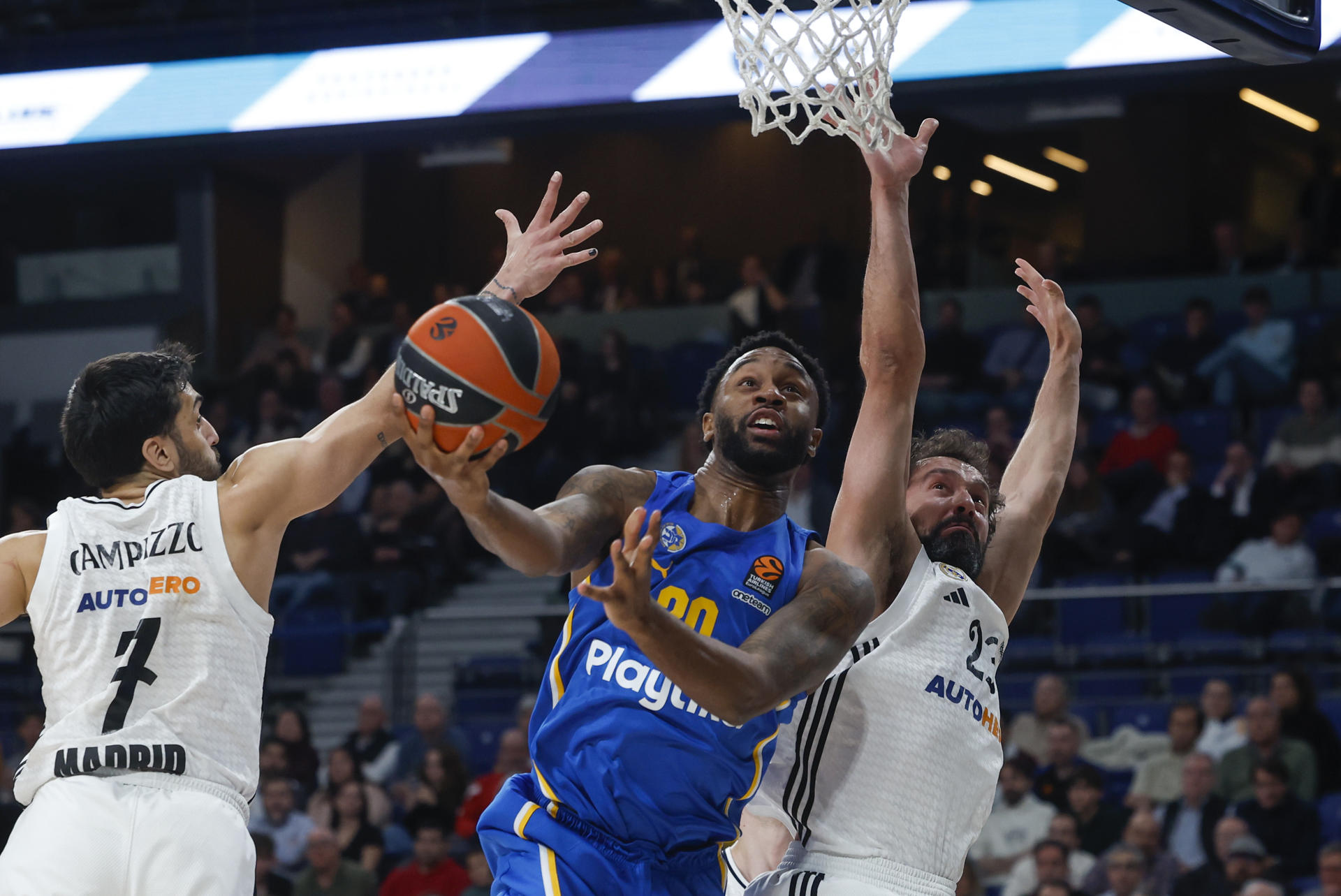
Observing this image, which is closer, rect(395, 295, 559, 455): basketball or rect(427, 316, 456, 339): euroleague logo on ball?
rect(395, 295, 559, 455): basketball

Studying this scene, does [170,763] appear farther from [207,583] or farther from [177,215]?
[177,215]

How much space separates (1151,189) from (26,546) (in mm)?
15132

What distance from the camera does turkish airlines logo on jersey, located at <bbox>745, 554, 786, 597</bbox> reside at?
12.4 ft

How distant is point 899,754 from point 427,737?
695 cm

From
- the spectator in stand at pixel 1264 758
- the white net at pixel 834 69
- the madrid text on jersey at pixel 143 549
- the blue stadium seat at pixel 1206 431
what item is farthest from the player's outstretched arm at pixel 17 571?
the blue stadium seat at pixel 1206 431

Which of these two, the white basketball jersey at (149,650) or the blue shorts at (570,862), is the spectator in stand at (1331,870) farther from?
the white basketball jersey at (149,650)

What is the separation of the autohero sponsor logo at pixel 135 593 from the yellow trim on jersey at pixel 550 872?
1013 mm

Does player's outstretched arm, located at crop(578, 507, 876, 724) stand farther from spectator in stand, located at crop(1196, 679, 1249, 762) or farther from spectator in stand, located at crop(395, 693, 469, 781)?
spectator in stand, located at crop(395, 693, 469, 781)

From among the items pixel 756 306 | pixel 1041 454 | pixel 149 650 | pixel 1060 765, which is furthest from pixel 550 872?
pixel 756 306

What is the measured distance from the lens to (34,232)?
1716 cm

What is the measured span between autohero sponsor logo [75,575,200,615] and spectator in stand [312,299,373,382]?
1101cm

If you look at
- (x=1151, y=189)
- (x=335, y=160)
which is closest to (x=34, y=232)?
(x=335, y=160)

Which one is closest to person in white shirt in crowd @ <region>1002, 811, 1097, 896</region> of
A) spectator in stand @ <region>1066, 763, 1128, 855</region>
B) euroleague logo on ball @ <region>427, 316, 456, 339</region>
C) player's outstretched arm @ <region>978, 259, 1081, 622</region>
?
spectator in stand @ <region>1066, 763, 1128, 855</region>

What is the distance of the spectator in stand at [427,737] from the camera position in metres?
10.4
